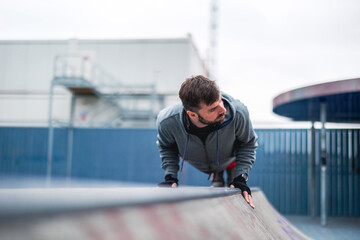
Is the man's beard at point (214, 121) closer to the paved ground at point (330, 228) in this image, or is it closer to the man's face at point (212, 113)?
the man's face at point (212, 113)

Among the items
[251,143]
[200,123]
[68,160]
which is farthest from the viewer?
[68,160]

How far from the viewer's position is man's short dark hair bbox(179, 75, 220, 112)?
7.68 ft

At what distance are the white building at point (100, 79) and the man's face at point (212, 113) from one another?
1406cm

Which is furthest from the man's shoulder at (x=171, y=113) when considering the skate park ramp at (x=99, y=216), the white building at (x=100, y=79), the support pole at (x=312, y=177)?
the white building at (x=100, y=79)

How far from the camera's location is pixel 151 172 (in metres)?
10.1

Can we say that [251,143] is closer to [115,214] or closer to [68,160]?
[115,214]

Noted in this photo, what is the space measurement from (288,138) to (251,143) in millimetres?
6242

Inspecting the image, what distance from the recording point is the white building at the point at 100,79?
17266 mm

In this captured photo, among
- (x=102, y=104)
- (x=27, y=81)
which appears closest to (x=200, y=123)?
(x=102, y=104)

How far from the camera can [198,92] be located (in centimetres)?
235

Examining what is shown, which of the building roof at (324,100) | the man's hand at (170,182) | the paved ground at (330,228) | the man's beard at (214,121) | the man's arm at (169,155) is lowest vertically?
the paved ground at (330,228)

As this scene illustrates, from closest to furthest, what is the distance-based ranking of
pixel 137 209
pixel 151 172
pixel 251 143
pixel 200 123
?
pixel 137 209
pixel 200 123
pixel 251 143
pixel 151 172

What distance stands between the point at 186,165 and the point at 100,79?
30.7ft

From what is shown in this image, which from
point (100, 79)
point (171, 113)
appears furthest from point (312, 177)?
point (100, 79)
